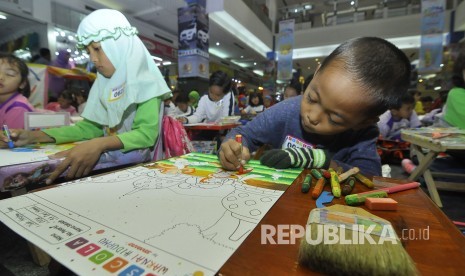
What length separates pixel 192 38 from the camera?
19.4 feet

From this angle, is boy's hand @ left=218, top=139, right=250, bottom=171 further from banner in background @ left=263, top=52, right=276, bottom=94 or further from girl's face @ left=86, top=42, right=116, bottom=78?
banner in background @ left=263, top=52, right=276, bottom=94

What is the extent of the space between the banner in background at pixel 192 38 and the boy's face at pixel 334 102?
5.48 metres

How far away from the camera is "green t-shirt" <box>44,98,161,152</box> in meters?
0.95

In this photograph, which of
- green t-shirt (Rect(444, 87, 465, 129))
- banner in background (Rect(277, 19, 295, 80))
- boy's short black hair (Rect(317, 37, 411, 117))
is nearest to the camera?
boy's short black hair (Rect(317, 37, 411, 117))

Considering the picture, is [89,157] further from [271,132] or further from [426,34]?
[426,34]

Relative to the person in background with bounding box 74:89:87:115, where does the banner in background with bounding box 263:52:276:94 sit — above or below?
above

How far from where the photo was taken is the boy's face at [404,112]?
11.1ft

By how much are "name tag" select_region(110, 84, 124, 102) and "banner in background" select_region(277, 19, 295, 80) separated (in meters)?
9.07

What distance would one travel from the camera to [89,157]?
31.4 inches

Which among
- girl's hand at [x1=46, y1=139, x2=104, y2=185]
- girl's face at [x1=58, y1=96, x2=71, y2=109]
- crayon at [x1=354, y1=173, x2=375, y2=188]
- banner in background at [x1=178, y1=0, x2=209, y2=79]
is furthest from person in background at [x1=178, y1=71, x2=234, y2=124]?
crayon at [x1=354, y1=173, x2=375, y2=188]

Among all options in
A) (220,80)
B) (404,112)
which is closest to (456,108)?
(404,112)

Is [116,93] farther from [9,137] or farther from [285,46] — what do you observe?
[285,46]

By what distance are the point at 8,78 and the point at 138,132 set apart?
3.32ft

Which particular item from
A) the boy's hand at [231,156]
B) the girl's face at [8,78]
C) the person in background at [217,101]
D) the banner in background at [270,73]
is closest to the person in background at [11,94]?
the girl's face at [8,78]
